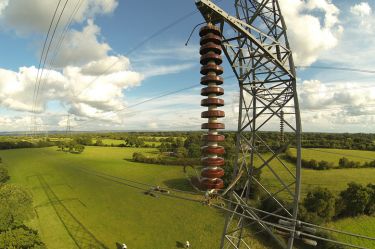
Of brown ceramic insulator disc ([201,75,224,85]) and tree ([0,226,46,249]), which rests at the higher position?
brown ceramic insulator disc ([201,75,224,85])

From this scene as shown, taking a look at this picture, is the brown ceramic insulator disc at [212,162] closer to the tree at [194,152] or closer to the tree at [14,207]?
the tree at [14,207]

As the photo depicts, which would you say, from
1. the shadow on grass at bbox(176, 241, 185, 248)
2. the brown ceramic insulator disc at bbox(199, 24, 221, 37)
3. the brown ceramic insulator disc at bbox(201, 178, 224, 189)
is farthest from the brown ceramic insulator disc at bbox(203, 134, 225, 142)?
the shadow on grass at bbox(176, 241, 185, 248)

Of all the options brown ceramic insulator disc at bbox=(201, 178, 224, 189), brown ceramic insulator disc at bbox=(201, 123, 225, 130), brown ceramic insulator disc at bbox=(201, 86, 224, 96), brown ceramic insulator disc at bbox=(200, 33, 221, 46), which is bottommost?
brown ceramic insulator disc at bbox=(201, 178, 224, 189)

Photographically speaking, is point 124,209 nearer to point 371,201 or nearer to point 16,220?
point 16,220

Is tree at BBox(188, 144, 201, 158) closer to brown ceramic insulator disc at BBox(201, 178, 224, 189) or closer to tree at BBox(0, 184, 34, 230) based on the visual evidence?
tree at BBox(0, 184, 34, 230)

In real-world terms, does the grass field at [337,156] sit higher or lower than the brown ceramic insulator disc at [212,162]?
lower

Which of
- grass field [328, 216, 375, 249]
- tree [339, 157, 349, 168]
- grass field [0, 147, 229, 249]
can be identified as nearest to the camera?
grass field [0, 147, 229, 249]

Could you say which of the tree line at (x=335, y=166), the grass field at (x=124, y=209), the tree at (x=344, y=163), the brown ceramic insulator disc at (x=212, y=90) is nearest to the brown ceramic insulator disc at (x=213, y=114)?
the brown ceramic insulator disc at (x=212, y=90)
